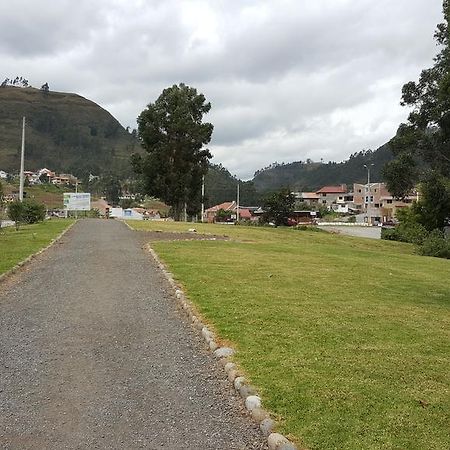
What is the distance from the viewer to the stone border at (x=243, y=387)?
389 cm

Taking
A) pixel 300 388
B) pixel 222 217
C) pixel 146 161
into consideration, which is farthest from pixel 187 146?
pixel 300 388

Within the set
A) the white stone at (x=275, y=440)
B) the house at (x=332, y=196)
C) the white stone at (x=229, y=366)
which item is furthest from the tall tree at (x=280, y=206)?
the house at (x=332, y=196)

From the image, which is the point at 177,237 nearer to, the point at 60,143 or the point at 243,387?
the point at 243,387

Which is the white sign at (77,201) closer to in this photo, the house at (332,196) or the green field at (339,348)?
the green field at (339,348)

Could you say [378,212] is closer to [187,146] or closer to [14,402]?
[187,146]

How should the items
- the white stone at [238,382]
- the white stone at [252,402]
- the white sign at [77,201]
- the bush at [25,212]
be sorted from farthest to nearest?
the white sign at [77,201] → the bush at [25,212] → the white stone at [238,382] → the white stone at [252,402]

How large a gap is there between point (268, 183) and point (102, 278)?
189 meters

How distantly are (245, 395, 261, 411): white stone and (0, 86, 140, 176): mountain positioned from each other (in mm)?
145657

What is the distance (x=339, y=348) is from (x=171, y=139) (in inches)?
1785

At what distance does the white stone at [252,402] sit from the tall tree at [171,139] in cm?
4549

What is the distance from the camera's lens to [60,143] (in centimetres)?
17438

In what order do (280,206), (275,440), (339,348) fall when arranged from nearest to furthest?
1. (275,440)
2. (339,348)
3. (280,206)

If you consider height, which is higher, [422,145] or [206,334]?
[422,145]

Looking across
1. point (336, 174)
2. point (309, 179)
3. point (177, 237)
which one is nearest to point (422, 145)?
point (177, 237)
